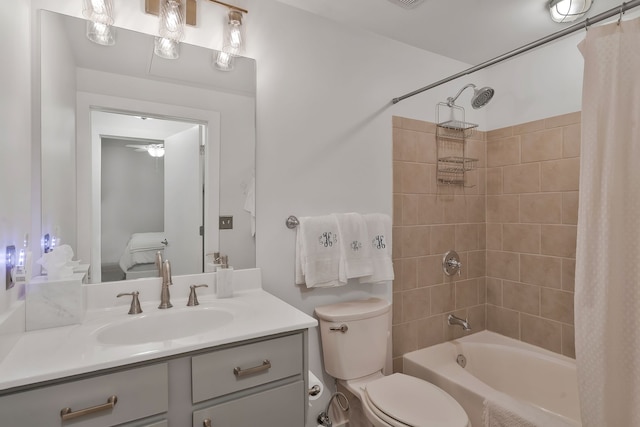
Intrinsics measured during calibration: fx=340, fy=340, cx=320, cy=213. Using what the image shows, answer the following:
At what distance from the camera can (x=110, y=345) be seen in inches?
39.8

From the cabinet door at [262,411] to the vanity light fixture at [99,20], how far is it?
1.44 m

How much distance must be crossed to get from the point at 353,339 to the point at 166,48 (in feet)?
5.25

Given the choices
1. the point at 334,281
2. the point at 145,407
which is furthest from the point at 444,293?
the point at 145,407

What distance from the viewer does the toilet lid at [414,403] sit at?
137 cm

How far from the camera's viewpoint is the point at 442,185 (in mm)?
2352

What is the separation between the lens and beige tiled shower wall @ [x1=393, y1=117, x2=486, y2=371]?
2156 mm

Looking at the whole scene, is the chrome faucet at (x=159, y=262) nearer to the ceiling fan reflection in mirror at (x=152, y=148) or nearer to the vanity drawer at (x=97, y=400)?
the ceiling fan reflection in mirror at (x=152, y=148)

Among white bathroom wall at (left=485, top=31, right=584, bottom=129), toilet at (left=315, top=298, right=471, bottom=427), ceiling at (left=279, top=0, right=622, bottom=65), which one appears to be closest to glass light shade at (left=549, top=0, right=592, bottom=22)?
ceiling at (left=279, top=0, right=622, bottom=65)

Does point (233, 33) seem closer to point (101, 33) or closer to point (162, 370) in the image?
point (101, 33)

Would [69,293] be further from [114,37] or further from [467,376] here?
[467,376]

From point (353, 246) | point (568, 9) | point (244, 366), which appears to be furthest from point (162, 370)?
point (568, 9)

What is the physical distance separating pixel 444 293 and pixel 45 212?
2.23 m

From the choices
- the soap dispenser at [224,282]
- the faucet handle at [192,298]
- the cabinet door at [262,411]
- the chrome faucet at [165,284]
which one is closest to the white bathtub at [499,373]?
the cabinet door at [262,411]

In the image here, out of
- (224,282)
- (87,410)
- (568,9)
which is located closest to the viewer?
(87,410)
